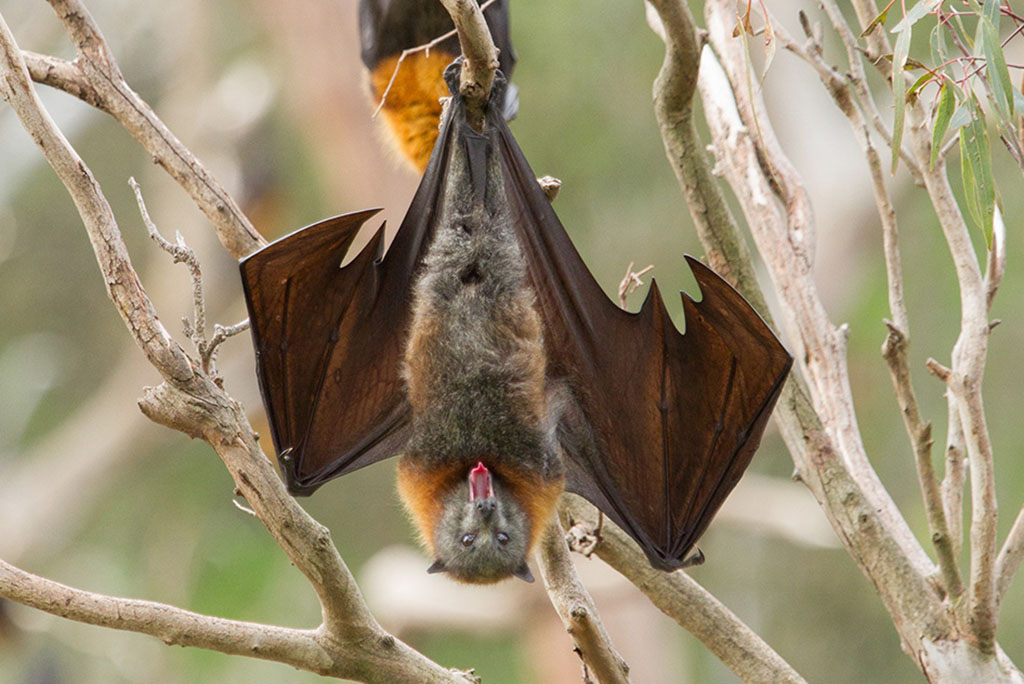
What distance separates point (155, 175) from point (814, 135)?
610cm

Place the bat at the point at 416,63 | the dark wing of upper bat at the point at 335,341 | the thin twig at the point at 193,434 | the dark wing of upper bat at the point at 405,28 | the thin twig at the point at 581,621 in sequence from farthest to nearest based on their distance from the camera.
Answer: the dark wing of upper bat at the point at 405,28
the bat at the point at 416,63
the dark wing of upper bat at the point at 335,341
the thin twig at the point at 581,621
the thin twig at the point at 193,434

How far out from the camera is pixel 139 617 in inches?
83.7

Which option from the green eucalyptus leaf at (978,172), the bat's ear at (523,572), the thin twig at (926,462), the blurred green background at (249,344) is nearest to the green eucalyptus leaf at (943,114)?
the green eucalyptus leaf at (978,172)

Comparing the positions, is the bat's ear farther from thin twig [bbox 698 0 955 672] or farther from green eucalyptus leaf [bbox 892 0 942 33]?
green eucalyptus leaf [bbox 892 0 942 33]

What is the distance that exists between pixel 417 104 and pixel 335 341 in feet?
3.15

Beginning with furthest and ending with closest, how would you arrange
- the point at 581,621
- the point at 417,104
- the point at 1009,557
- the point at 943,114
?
1. the point at 417,104
2. the point at 1009,557
3. the point at 581,621
4. the point at 943,114

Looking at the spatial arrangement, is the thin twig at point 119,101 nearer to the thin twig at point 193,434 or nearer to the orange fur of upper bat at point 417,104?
the thin twig at point 193,434

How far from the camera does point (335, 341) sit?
2.96 metres

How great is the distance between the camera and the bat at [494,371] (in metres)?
2.74

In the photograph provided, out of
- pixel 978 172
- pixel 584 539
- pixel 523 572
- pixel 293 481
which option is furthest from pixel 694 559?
pixel 978 172

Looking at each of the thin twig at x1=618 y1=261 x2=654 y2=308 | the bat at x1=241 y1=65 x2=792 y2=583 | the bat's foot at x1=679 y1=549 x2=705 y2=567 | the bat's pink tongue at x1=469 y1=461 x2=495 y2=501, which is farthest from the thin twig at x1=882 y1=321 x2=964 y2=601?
the bat's pink tongue at x1=469 y1=461 x2=495 y2=501

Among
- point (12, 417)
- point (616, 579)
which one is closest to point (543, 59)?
point (616, 579)

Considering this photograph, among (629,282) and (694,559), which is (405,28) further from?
(694,559)

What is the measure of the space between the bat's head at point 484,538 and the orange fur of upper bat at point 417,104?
4.06 feet
